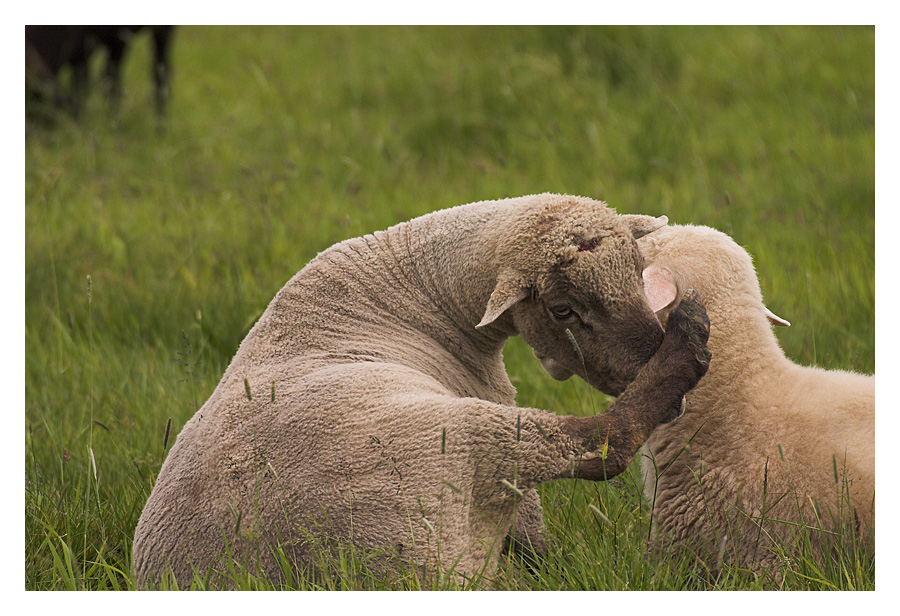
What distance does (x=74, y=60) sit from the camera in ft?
24.6

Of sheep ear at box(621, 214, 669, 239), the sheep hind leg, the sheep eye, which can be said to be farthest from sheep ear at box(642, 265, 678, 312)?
the sheep hind leg

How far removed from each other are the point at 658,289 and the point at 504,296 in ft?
1.47

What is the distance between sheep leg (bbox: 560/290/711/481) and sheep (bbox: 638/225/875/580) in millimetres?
143

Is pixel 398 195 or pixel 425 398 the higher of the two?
pixel 398 195

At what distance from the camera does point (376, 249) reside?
104 inches

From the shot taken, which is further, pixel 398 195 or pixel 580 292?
pixel 398 195

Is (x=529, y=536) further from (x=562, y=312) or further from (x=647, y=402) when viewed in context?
(x=562, y=312)

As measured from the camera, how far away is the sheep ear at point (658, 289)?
245 centimetres

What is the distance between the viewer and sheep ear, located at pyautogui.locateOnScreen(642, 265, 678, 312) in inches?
96.5

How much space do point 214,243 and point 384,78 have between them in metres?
3.43

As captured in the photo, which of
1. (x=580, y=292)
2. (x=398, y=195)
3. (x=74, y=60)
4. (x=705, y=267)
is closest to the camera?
(x=580, y=292)

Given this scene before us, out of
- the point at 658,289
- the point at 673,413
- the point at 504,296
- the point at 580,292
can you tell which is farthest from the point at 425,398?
the point at 658,289

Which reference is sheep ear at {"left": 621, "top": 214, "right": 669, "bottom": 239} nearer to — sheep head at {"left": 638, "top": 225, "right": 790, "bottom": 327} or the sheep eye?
sheep head at {"left": 638, "top": 225, "right": 790, "bottom": 327}

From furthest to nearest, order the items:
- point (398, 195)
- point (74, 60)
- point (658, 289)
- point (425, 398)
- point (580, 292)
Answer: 1. point (74, 60)
2. point (398, 195)
3. point (658, 289)
4. point (580, 292)
5. point (425, 398)
